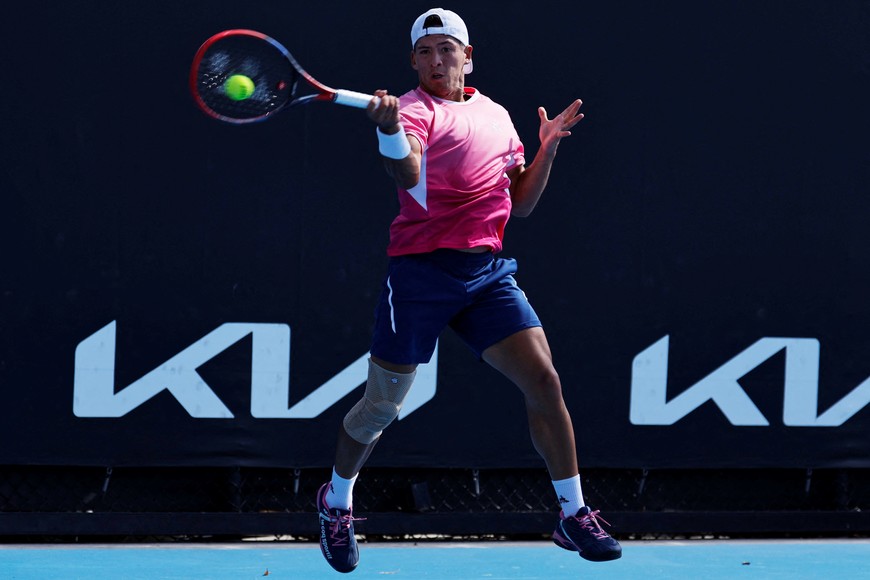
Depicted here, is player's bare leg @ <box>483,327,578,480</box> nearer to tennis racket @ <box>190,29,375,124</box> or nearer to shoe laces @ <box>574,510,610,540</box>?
shoe laces @ <box>574,510,610,540</box>

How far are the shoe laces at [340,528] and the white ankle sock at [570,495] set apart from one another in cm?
64

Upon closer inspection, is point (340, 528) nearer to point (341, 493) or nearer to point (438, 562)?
point (341, 493)

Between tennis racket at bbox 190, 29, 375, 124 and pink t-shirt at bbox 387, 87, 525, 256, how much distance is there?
286 millimetres

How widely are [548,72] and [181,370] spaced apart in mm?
1797

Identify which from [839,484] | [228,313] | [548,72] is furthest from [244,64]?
[839,484]

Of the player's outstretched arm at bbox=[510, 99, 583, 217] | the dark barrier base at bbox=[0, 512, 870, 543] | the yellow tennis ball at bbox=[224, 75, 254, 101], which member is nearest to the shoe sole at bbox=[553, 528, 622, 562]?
the player's outstretched arm at bbox=[510, 99, 583, 217]

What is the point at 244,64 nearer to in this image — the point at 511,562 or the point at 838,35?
the point at 511,562

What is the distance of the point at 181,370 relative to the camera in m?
4.75

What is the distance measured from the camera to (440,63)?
3.63 meters

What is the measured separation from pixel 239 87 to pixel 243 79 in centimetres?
3

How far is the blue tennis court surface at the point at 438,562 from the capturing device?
14.1 feet

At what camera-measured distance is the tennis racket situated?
3480 mm

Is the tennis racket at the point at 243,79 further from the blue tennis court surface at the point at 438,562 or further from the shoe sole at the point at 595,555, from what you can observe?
the blue tennis court surface at the point at 438,562

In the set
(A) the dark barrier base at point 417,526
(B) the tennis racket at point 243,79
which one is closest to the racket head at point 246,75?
(B) the tennis racket at point 243,79
